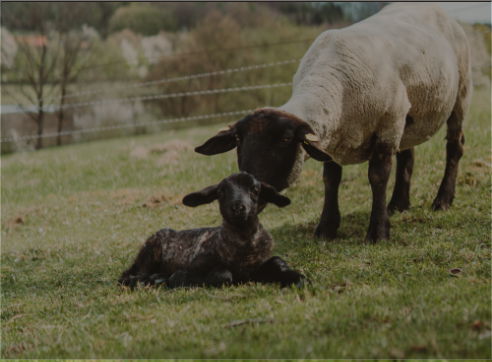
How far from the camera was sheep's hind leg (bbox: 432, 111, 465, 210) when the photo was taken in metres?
8.33

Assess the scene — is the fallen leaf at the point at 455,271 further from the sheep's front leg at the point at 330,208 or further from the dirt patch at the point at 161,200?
the dirt patch at the point at 161,200

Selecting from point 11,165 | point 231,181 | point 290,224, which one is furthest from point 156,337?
point 11,165

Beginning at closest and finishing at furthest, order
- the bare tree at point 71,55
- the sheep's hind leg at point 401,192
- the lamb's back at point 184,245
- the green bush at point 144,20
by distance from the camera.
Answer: the lamb's back at point 184,245 → the sheep's hind leg at point 401,192 → the bare tree at point 71,55 → the green bush at point 144,20

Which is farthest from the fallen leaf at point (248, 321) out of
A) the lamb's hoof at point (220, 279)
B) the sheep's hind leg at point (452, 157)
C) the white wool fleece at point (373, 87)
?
the sheep's hind leg at point (452, 157)

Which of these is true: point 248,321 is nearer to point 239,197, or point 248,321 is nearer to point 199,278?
point 239,197

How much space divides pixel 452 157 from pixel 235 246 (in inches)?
192

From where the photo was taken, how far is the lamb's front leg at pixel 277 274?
192 inches

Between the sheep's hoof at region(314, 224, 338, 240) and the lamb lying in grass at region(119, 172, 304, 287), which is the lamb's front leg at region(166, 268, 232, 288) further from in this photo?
the sheep's hoof at region(314, 224, 338, 240)

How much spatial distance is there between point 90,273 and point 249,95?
101ft

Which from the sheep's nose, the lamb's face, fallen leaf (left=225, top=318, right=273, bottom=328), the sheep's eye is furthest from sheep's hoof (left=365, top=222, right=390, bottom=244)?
fallen leaf (left=225, top=318, right=273, bottom=328)

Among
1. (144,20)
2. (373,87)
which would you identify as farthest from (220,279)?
(144,20)

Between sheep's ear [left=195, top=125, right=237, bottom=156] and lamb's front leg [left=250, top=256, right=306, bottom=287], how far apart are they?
3.98 ft

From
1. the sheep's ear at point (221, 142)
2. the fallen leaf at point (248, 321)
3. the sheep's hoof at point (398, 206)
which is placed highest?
the sheep's ear at point (221, 142)

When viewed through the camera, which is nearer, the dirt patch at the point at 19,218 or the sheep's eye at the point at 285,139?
the sheep's eye at the point at 285,139
